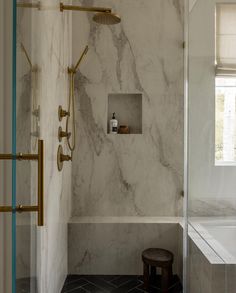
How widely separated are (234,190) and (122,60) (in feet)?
5.35

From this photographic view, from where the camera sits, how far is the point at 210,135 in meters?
2.25

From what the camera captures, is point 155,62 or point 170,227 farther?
point 155,62

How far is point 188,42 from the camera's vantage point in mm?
2477

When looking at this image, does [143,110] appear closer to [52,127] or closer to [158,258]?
[52,127]

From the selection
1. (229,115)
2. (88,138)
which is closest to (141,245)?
(88,138)

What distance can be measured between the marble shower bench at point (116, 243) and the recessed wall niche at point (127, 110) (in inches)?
37.0

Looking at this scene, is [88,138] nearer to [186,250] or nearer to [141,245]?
[141,245]

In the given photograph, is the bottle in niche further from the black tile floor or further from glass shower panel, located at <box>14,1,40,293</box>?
glass shower panel, located at <box>14,1,40,293</box>

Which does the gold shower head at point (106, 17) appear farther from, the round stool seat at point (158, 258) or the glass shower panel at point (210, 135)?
the round stool seat at point (158, 258)

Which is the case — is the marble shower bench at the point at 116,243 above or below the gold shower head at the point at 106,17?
below

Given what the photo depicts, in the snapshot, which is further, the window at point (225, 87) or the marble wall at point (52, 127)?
the window at point (225, 87)

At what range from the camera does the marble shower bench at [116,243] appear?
2.73m
